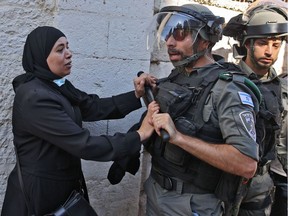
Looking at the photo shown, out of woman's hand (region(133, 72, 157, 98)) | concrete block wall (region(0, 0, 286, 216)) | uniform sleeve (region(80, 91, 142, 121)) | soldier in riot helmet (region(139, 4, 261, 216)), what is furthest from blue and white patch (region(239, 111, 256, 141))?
concrete block wall (region(0, 0, 286, 216))

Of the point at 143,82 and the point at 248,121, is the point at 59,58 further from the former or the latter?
the point at 248,121

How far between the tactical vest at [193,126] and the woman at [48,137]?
186mm

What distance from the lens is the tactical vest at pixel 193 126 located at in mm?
1912

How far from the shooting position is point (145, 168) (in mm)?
3072

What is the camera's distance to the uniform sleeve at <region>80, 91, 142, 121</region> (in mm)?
2432

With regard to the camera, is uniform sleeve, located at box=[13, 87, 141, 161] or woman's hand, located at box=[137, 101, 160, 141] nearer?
uniform sleeve, located at box=[13, 87, 141, 161]

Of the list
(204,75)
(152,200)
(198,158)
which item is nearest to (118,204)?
(152,200)

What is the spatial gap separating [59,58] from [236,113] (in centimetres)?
100

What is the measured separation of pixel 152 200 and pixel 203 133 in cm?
57

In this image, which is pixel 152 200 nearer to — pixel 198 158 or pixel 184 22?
pixel 198 158

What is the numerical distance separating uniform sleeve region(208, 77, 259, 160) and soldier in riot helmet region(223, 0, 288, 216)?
582 mm

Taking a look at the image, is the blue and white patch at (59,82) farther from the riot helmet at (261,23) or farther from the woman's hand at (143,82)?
the riot helmet at (261,23)

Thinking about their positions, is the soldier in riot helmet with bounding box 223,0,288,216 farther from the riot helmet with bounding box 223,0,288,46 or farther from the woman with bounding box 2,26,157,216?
the woman with bounding box 2,26,157,216

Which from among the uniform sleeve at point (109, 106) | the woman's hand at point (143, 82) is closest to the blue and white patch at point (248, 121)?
the woman's hand at point (143, 82)
